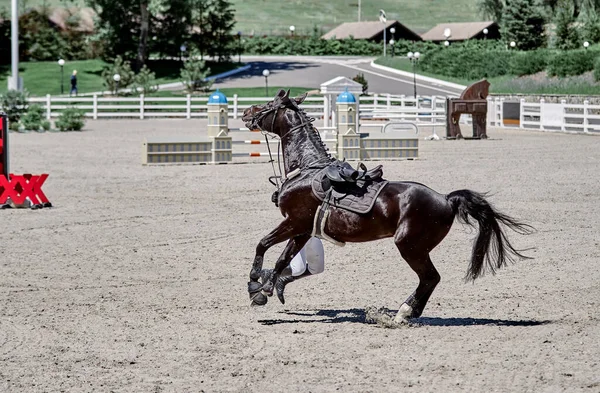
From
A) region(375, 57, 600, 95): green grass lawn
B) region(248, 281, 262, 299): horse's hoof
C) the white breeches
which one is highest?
region(375, 57, 600, 95): green grass lawn

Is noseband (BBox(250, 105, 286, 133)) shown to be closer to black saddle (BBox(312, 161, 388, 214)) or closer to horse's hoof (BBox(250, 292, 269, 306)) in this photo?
black saddle (BBox(312, 161, 388, 214))

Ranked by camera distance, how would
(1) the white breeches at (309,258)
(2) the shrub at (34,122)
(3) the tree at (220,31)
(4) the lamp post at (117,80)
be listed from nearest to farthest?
1. (1) the white breeches at (309,258)
2. (2) the shrub at (34,122)
3. (4) the lamp post at (117,80)
4. (3) the tree at (220,31)

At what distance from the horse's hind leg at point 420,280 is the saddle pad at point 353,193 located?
0.43 m

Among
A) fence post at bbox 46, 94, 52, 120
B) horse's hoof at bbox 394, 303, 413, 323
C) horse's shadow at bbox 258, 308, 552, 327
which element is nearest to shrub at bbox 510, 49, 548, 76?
fence post at bbox 46, 94, 52, 120

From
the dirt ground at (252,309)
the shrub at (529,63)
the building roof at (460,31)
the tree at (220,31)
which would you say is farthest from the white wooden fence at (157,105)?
the building roof at (460,31)

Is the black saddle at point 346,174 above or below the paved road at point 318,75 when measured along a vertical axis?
below

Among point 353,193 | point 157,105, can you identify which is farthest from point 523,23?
point 353,193

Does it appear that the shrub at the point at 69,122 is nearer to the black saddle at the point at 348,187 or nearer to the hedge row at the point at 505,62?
the hedge row at the point at 505,62

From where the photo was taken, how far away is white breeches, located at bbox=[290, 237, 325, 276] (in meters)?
9.12

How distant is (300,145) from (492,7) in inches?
2669

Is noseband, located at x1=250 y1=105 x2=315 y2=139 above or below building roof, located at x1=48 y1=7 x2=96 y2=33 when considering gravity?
below

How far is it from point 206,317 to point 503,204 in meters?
8.79

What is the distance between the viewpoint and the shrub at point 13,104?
3956 centimetres

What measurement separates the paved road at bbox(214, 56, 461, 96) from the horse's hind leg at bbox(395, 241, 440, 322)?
5038 cm
